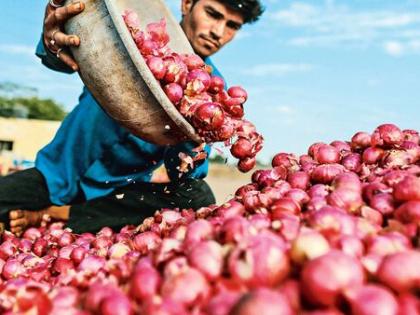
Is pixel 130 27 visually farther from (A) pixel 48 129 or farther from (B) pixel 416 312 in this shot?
(A) pixel 48 129

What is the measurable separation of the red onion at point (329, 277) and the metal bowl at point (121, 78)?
120 centimetres

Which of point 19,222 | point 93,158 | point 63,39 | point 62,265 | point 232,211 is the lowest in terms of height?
point 19,222

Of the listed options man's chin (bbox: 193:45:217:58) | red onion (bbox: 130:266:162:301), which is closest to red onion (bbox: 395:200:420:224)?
red onion (bbox: 130:266:162:301)

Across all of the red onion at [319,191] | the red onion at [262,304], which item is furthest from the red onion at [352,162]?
the red onion at [262,304]

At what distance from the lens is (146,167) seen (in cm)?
357

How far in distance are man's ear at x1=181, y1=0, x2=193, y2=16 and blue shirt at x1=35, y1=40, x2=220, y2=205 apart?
3.62 feet

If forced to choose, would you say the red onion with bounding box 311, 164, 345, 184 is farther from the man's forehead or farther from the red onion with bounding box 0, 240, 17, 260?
the man's forehead

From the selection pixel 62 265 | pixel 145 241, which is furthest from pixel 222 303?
pixel 62 265

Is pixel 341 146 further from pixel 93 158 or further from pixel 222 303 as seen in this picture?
pixel 93 158

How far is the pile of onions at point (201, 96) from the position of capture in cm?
220

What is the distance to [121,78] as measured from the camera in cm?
215

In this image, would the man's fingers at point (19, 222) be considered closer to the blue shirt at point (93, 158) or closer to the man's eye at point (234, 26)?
the blue shirt at point (93, 158)

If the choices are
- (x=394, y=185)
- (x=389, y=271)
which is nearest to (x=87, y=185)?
(x=394, y=185)

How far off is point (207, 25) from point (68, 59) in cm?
163
